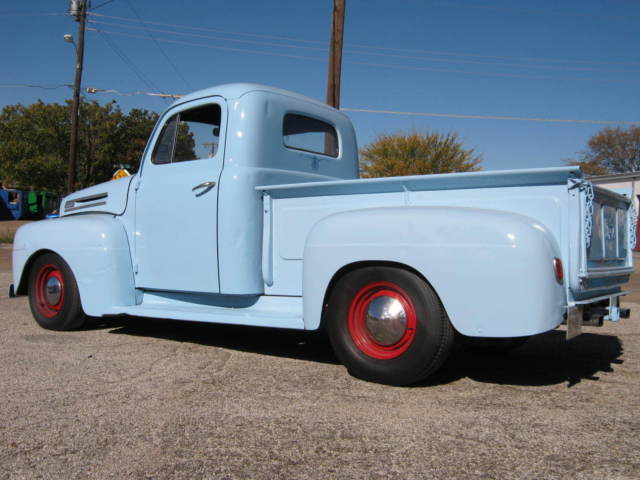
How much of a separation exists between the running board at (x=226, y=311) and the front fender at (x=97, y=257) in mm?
159

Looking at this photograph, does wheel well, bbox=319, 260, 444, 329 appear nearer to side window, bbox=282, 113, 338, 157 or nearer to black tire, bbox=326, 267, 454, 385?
black tire, bbox=326, 267, 454, 385

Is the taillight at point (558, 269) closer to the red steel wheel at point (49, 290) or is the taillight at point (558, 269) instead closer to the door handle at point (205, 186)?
the door handle at point (205, 186)

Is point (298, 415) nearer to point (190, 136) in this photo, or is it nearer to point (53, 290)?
point (190, 136)

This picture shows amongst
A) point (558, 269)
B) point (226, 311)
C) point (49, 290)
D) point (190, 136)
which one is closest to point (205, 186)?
point (190, 136)

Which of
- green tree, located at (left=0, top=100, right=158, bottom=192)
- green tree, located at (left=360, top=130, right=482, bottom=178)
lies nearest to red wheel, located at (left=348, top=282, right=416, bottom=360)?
green tree, located at (left=360, top=130, right=482, bottom=178)

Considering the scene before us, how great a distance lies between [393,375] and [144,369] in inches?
67.7

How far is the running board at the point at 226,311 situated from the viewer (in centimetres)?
413

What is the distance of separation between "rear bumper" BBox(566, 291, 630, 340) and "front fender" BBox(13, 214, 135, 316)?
11.5 feet

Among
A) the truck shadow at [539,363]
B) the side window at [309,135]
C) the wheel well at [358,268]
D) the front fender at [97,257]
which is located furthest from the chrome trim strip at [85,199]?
the truck shadow at [539,363]

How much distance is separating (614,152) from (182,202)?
152ft

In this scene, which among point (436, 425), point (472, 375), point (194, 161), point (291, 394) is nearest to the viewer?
point (436, 425)

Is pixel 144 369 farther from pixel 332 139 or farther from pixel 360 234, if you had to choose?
pixel 332 139

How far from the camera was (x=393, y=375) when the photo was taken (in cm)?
353

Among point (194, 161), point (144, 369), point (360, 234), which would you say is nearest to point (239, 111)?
point (194, 161)
